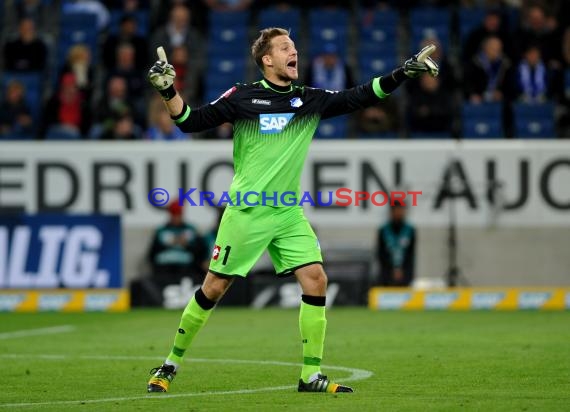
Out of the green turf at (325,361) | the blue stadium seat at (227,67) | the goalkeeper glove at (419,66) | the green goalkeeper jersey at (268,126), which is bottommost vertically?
the green turf at (325,361)

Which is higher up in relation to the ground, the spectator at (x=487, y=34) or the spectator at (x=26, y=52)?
the spectator at (x=487, y=34)

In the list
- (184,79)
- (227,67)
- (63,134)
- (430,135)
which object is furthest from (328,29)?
(63,134)

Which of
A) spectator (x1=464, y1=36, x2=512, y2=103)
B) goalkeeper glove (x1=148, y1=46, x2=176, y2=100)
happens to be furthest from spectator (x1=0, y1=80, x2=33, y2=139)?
goalkeeper glove (x1=148, y1=46, x2=176, y2=100)

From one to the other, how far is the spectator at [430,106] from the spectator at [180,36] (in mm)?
4120

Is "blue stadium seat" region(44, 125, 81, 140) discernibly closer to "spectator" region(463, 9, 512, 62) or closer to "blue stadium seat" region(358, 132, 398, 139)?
"blue stadium seat" region(358, 132, 398, 139)

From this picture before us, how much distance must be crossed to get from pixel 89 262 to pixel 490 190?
6.11 metres

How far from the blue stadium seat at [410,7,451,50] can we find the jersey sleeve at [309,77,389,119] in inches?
512

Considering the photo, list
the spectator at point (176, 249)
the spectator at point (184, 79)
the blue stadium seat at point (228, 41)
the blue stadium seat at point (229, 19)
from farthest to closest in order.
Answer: the blue stadium seat at point (229, 19) < the blue stadium seat at point (228, 41) < the spectator at point (184, 79) < the spectator at point (176, 249)

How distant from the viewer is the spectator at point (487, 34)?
21.9m

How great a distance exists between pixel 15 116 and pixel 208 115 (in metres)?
12.4

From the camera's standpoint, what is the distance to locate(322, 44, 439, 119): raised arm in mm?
9523

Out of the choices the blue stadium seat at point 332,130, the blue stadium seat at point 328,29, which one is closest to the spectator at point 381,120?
the blue stadium seat at point 332,130

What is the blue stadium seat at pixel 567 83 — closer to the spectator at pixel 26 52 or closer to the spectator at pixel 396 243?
the spectator at pixel 396 243

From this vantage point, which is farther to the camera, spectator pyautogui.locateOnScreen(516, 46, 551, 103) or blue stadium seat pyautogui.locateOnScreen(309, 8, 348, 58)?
blue stadium seat pyautogui.locateOnScreen(309, 8, 348, 58)
